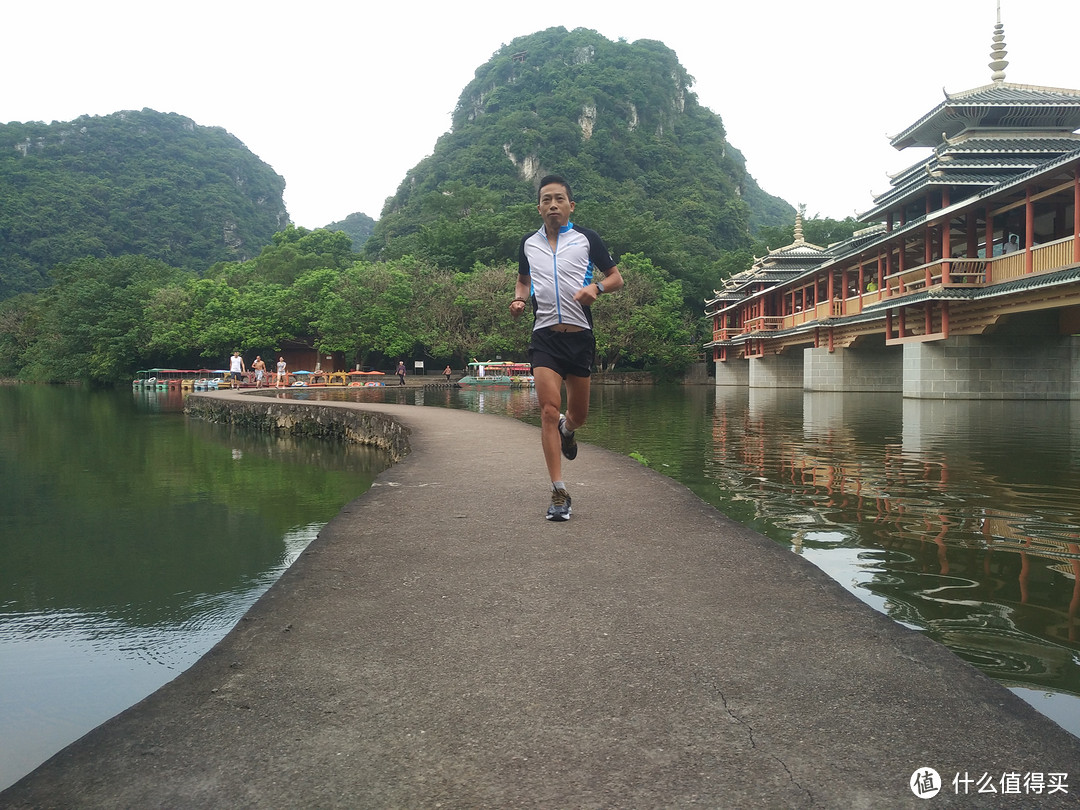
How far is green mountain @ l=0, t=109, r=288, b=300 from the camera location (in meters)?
77.2

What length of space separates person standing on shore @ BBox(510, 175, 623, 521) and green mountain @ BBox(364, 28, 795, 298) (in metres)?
51.7

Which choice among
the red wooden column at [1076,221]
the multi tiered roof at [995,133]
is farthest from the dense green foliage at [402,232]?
the red wooden column at [1076,221]

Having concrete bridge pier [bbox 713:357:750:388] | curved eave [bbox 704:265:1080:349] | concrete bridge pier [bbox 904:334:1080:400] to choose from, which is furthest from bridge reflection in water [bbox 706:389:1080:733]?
concrete bridge pier [bbox 713:357:750:388]

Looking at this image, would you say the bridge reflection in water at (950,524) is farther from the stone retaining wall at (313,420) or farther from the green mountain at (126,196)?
the green mountain at (126,196)

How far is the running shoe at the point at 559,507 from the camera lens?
4297mm

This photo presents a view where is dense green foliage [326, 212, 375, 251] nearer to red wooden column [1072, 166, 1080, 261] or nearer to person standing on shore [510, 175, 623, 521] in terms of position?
red wooden column [1072, 166, 1080, 261]

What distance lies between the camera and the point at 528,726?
1.78 metres

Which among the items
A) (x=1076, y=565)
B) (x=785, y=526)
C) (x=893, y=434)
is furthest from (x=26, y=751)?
(x=893, y=434)

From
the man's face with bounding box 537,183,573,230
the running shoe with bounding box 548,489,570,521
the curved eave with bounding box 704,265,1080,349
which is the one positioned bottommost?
the running shoe with bounding box 548,489,570,521

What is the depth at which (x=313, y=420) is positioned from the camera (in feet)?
45.6

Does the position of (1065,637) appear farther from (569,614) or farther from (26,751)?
(26,751)

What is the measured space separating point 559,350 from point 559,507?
0.91m

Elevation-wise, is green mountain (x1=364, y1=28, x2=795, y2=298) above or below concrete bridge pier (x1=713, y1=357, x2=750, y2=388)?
above

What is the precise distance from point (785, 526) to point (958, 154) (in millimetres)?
19506
